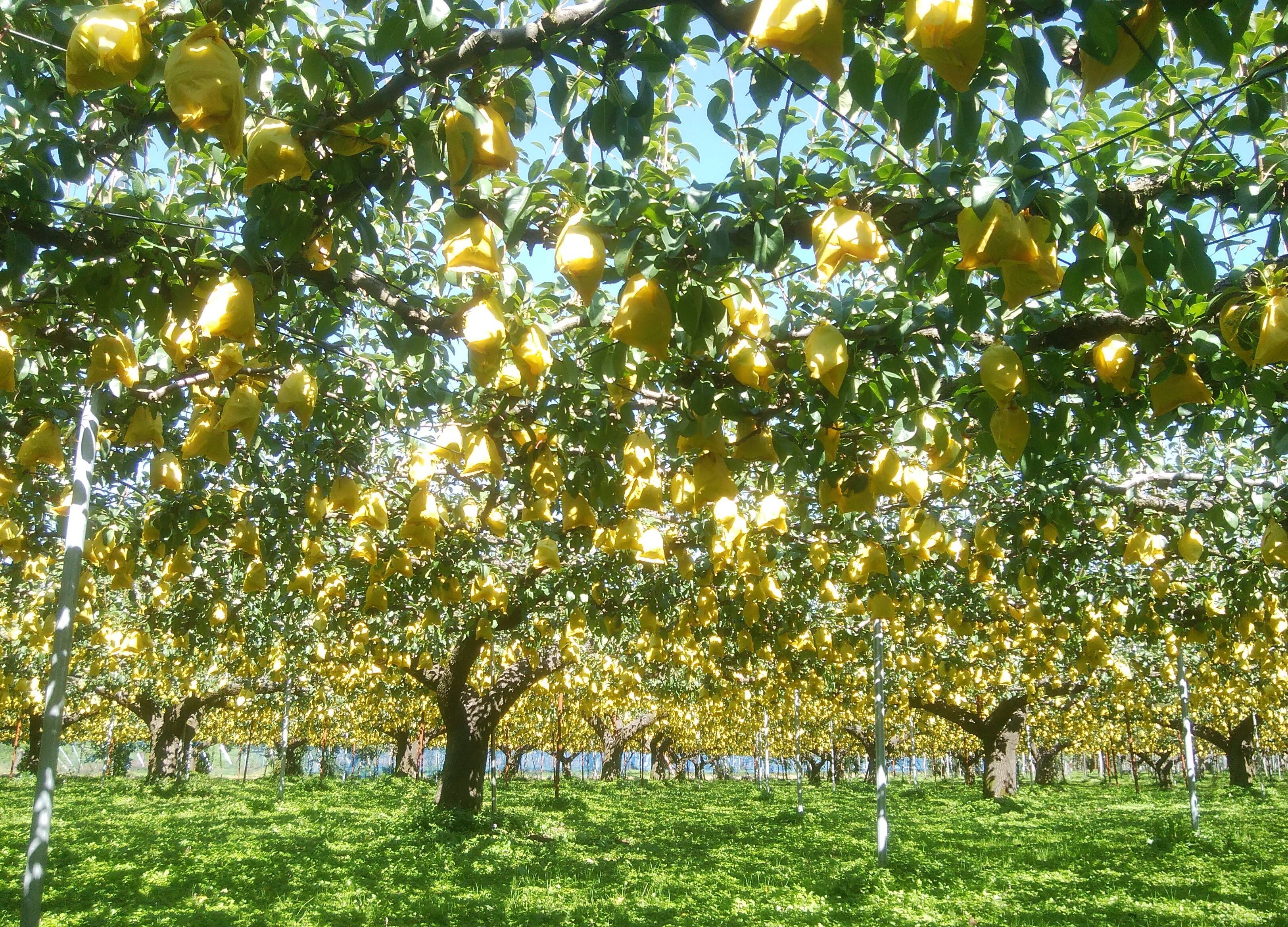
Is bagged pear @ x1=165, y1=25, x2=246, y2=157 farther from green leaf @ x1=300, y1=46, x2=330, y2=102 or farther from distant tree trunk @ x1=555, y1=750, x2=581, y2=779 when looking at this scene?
distant tree trunk @ x1=555, y1=750, x2=581, y2=779

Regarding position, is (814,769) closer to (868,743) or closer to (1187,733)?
(868,743)

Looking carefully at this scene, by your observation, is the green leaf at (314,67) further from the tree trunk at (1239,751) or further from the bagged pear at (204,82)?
the tree trunk at (1239,751)

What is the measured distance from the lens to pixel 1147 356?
98.0 inches

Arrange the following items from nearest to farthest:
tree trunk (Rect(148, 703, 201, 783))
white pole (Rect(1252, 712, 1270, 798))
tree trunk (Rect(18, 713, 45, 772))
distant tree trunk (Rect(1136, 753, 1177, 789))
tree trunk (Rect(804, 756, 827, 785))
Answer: tree trunk (Rect(148, 703, 201, 783)), white pole (Rect(1252, 712, 1270, 798)), tree trunk (Rect(18, 713, 45, 772)), distant tree trunk (Rect(1136, 753, 1177, 789)), tree trunk (Rect(804, 756, 827, 785))

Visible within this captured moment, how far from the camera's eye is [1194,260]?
180 centimetres

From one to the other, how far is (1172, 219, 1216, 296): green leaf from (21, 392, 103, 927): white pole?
10.2 ft

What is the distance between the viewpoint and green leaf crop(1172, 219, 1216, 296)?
5.82 feet

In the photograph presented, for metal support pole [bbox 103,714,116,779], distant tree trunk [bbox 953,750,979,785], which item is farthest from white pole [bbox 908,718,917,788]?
metal support pole [bbox 103,714,116,779]

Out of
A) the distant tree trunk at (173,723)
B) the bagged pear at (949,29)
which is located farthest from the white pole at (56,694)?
the distant tree trunk at (173,723)

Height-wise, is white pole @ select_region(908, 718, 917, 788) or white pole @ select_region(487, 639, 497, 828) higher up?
white pole @ select_region(487, 639, 497, 828)

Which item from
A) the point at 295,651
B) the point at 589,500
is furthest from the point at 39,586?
the point at 589,500

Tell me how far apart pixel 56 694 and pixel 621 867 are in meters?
6.96

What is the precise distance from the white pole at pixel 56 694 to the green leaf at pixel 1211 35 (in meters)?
3.06

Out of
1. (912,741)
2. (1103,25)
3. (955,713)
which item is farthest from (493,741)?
(912,741)
